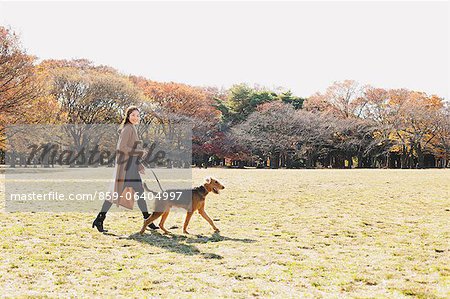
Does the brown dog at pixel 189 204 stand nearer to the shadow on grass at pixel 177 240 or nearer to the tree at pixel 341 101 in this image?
the shadow on grass at pixel 177 240

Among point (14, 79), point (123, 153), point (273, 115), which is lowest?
point (123, 153)

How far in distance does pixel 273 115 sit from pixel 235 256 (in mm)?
41933

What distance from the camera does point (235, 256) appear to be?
4934mm

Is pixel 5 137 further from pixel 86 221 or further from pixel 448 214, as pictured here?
pixel 448 214

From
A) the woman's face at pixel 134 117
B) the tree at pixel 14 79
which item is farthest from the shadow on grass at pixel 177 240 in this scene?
the tree at pixel 14 79

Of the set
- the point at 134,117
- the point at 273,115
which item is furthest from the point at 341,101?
the point at 134,117

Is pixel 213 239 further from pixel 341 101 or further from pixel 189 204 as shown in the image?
pixel 341 101

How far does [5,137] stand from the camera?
30.2 metres

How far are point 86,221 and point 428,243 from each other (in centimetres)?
554

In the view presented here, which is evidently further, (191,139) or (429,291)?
(191,139)

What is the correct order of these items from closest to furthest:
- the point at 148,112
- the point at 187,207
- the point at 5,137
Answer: the point at 187,207, the point at 5,137, the point at 148,112

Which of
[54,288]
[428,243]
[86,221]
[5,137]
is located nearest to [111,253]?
[54,288]

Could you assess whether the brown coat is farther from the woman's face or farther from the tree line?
the tree line

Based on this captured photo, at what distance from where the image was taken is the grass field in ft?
12.3
